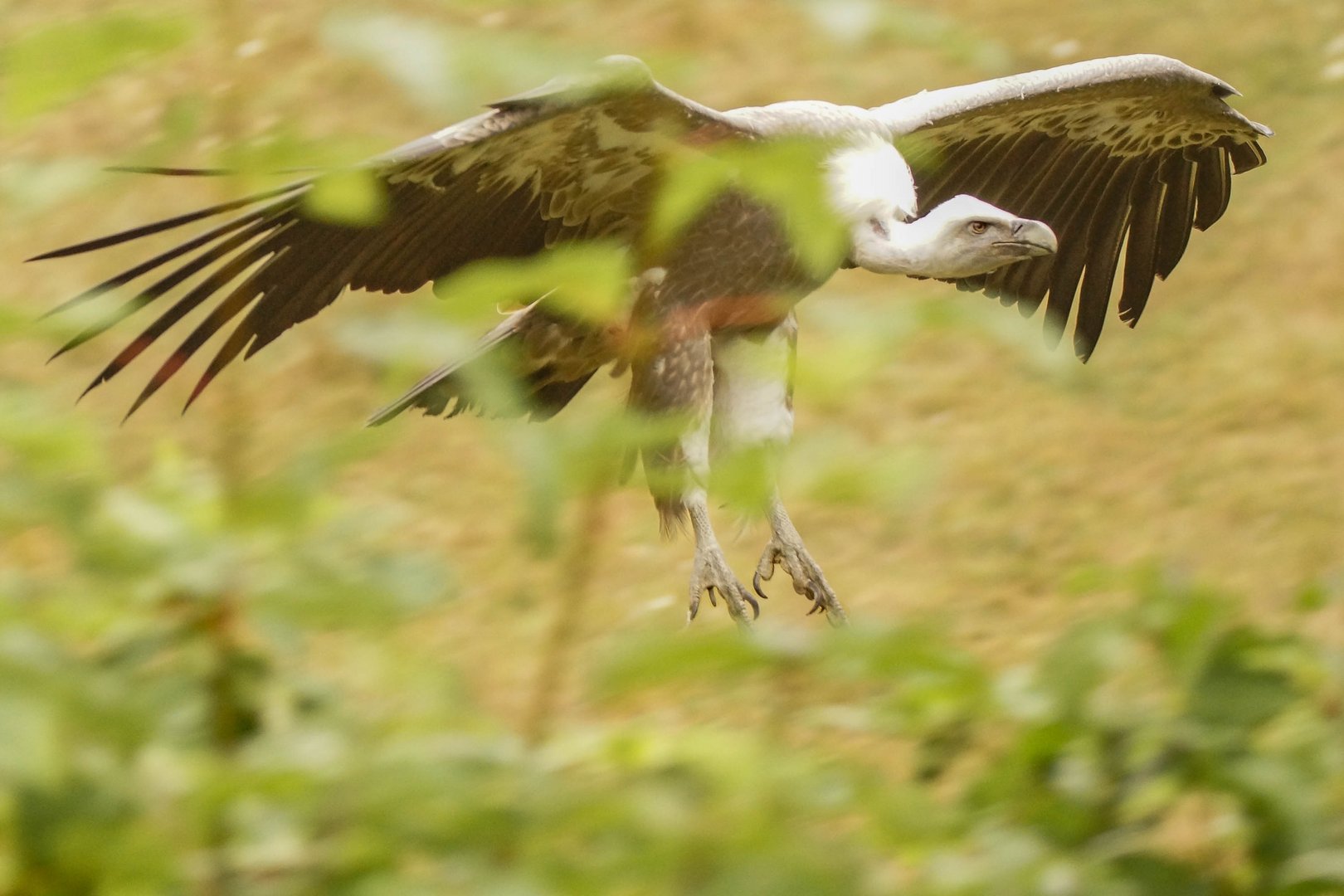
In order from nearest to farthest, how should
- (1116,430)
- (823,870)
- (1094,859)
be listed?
(823,870)
(1094,859)
(1116,430)

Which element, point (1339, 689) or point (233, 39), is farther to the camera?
point (1339, 689)

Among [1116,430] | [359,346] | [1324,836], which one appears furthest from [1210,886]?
[1116,430]

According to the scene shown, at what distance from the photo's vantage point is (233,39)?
888 millimetres

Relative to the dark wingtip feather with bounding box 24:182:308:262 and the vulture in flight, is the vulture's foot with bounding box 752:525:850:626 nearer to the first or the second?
the vulture in flight

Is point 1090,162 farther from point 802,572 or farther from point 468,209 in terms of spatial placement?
point 468,209

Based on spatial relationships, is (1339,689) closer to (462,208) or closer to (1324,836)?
(1324,836)

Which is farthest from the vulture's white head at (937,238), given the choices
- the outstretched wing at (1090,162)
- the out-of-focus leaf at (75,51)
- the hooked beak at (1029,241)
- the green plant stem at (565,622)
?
the out-of-focus leaf at (75,51)

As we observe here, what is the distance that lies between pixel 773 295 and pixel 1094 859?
6.70 feet

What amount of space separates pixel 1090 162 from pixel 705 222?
4.15 feet

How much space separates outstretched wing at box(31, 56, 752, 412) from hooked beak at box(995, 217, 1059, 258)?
650mm

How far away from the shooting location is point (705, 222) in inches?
118

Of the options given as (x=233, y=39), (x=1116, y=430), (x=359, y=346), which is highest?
(x=233, y=39)

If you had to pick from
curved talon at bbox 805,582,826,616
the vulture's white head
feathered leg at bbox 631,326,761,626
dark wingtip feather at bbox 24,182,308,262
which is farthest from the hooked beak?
dark wingtip feather at bbox 24,182,308,262

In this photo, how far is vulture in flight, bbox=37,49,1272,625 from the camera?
2648mm
